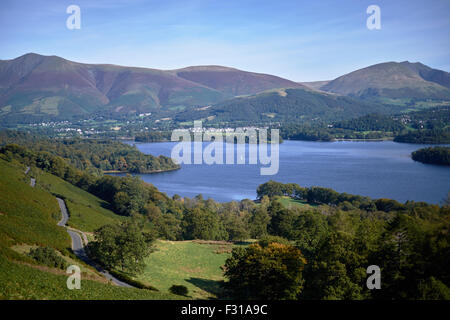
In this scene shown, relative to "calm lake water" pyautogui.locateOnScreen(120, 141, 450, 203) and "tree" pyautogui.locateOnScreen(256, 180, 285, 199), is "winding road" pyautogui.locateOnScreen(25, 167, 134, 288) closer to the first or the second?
"calm lake water" pyautogui.locateOnScreen(120, 141, 450, 203)

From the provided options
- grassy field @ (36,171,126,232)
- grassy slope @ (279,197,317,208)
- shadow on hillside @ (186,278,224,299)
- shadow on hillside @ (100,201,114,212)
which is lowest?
grassy slope @ (279,197,317,208)

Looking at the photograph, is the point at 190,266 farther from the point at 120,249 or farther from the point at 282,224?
the point at 282,224

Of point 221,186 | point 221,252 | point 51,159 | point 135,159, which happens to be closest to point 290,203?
point 221,186

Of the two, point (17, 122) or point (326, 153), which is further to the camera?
point (17, 122)

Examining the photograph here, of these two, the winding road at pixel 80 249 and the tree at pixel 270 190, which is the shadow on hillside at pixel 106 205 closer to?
the winding road at pixel 80 249

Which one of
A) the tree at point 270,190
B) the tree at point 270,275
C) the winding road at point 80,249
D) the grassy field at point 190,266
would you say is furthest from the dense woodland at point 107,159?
the tree at point 270,275

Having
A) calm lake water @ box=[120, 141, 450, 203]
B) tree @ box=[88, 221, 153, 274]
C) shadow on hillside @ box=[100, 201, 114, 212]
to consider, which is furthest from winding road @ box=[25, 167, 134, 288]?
calm lake water @ box=[120, 141, 450, 203]
